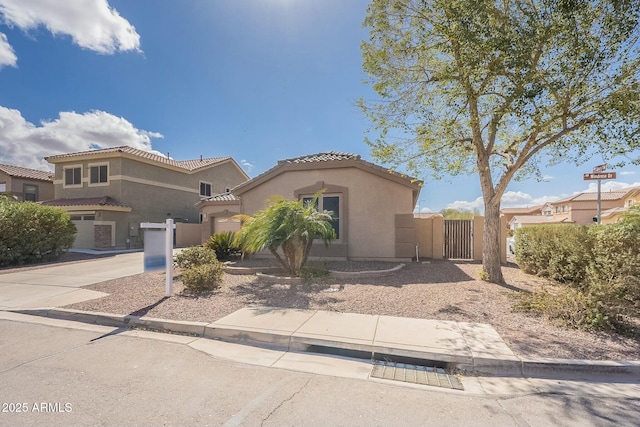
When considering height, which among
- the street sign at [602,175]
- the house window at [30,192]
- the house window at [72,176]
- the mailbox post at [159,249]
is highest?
the house window at [72,176]

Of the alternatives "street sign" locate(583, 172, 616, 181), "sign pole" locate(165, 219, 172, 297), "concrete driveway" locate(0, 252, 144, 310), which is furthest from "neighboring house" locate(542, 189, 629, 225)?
"concrete driveway" locate(0, 252, 144, 310)

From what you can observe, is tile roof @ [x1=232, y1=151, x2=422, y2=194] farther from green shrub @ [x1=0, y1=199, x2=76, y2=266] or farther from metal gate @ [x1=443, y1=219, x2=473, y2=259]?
green shrub @ [x1=0, y1=199, x2=76, y2=266]

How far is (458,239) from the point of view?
13539mm

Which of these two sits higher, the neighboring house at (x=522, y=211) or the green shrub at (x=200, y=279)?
the neighboring house at (x=522, y=211)

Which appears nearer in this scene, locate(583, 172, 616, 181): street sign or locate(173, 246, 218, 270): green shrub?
locate(173, 246, 218, 270): green shrub

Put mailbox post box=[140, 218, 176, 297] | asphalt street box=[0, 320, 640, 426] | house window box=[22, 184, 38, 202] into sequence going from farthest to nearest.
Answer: house window box=[22, 184, 38, 202] → mailbox post box=[140, 218, 176, 297] → asphalt street box=[0, 320, 640, 426]

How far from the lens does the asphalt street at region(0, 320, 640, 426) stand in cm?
304

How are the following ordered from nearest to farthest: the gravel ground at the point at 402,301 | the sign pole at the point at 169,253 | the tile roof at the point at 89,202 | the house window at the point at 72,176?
the gravel ground at the point at 402,301, the sign pole at the point at 169,253, the tile roof at the point at 89,202, the house window at the point at 72,176

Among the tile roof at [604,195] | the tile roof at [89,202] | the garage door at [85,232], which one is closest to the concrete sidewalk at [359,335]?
the tile roof at [89,202]

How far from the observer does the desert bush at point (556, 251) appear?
24.8 ft

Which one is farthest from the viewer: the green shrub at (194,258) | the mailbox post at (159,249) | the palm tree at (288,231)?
the green shrub at (194,258)

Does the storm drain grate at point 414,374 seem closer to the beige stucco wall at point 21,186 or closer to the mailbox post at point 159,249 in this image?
the mailbox post at point 159,249

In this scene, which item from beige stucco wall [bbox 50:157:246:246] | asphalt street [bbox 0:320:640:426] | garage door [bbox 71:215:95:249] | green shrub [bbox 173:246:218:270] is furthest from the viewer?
beige stucco wall [bbox 50:157:246:246]

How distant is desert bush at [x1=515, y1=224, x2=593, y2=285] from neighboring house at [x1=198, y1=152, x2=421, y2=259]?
3.82m
